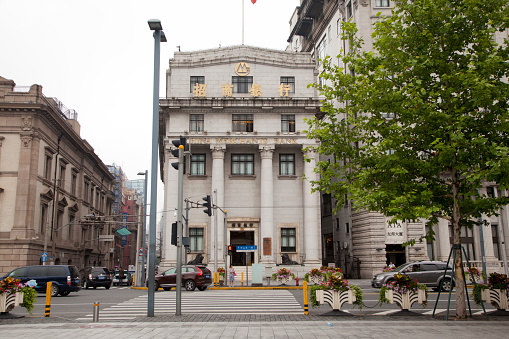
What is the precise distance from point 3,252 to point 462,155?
129 feet

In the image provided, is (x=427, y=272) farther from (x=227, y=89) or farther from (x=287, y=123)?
(x=227, y=89)

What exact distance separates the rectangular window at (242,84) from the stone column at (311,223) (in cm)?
948

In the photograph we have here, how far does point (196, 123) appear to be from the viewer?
46844mm

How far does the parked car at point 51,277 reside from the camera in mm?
27469

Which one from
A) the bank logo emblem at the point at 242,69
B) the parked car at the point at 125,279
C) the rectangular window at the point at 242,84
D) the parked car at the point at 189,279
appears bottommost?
the parked car at the point at 125,279

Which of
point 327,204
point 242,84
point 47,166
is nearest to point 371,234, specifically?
point 327,204

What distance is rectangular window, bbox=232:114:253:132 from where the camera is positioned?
4697 cm

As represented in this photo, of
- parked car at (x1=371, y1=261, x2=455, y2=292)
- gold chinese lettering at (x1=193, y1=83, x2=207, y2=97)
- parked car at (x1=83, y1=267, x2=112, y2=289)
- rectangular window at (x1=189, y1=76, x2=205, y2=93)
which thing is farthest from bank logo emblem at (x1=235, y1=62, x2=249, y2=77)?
parked car at (x1=371, y1=261, x2=455, y2=292)

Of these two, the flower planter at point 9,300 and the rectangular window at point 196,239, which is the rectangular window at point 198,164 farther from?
the flower planter at point 9,300

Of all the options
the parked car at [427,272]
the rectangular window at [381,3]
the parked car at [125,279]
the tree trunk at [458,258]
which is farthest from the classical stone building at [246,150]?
the tree trunk at [458,258]

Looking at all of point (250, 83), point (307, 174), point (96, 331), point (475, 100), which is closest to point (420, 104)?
point (475, 100)

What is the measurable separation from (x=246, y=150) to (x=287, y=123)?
5.09 metres

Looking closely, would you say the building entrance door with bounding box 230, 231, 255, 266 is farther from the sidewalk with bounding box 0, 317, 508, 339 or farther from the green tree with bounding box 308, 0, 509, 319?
the sidewalk with bounding box 0, 317, 508, 339

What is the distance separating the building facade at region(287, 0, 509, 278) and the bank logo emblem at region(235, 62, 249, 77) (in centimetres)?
1031
